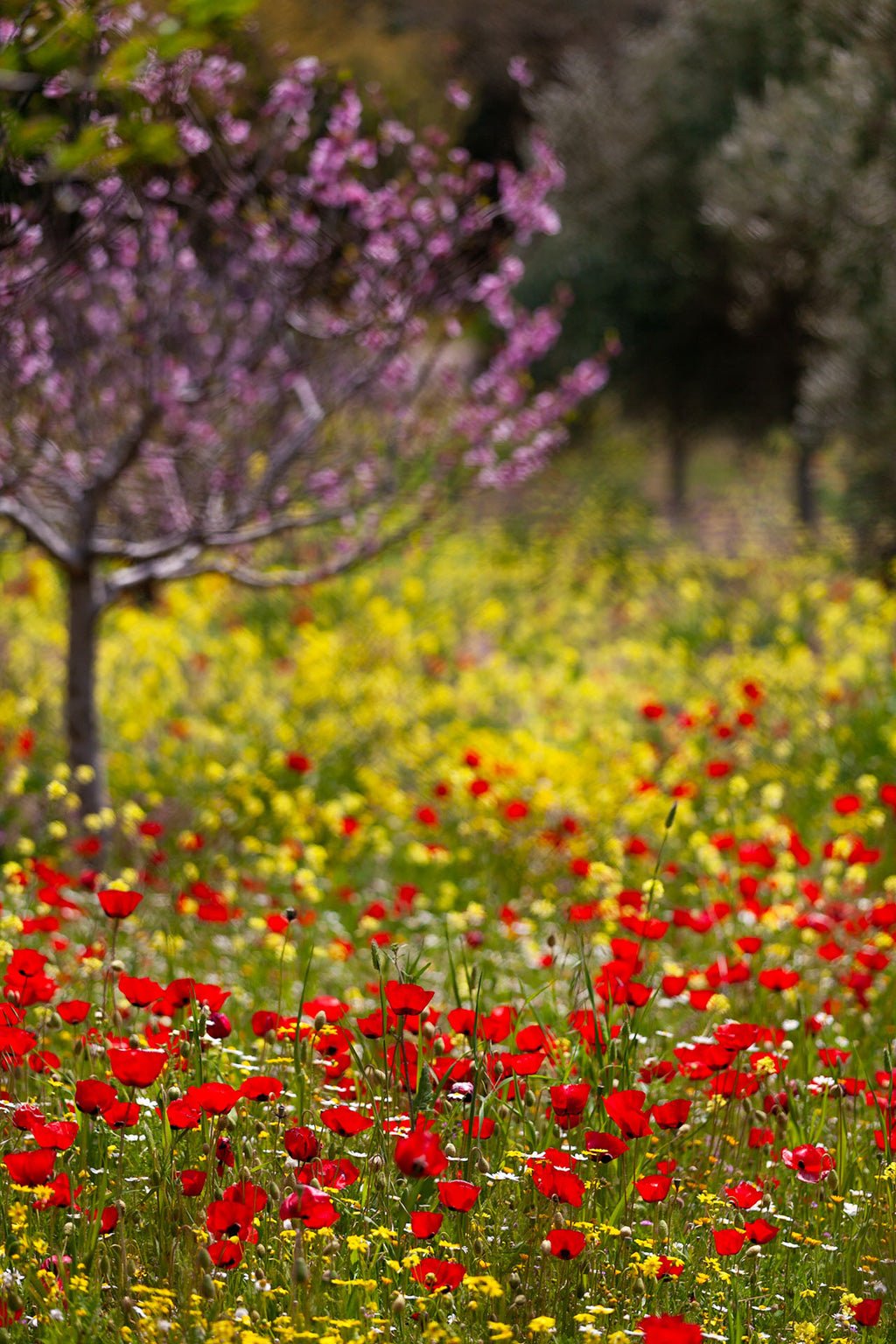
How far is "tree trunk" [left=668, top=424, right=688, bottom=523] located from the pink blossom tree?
11330mm

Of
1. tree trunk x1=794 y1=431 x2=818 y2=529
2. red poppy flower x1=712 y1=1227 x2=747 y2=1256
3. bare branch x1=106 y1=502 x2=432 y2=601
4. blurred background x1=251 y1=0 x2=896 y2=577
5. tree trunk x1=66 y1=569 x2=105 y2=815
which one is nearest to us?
red poppy flower x1=712 y1=1227 x2=747 y2=1256

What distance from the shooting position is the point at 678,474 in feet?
71.6

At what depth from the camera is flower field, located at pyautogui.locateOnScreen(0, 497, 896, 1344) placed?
8.53ft

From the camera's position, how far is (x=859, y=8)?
11.9 meters

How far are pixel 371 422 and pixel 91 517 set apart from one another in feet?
9.49

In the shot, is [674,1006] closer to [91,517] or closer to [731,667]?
[91,517]

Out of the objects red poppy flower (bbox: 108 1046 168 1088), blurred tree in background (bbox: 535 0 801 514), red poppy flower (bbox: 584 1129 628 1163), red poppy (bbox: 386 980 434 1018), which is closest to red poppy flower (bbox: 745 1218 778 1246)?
red poppy flower (bbox: 584 1129 628 1163)

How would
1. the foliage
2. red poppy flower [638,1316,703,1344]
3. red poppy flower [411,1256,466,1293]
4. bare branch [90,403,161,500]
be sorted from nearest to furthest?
red poppy flower [638,1316,703,1344]
red poppy flower [411,1256,466,1293]
the foliage
bare branch [90,403,161,500]

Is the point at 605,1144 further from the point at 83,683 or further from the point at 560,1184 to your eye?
the point at 83,683

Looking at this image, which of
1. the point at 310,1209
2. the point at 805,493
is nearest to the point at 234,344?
the point at 310,1209

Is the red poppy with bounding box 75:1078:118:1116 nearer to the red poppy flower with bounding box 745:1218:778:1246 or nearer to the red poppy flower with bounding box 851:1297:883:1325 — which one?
the red poppy flower with bounding box 745:1218:778:1246

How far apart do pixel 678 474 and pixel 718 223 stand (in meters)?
7.37

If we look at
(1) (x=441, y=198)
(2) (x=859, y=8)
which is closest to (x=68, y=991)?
(1) (x=441, y=198)

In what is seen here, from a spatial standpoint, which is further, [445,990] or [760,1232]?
[445,990]
